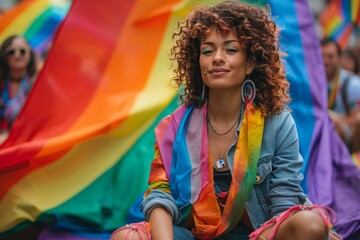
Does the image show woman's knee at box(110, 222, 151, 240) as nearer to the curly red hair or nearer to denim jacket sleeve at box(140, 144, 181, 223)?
denim jacket sleeve at box(140, 144, 181, 223)

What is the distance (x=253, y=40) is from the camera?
2.69 meters

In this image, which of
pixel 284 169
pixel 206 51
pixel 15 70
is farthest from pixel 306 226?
pixel 15 70

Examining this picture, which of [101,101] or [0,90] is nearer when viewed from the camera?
[101,101]

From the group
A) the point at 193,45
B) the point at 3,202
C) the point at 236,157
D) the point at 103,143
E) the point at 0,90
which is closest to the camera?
the point at 236,157

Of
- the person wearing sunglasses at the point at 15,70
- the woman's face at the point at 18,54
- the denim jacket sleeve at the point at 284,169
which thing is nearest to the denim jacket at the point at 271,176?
the denim jacket sleeve at the point at 284,169

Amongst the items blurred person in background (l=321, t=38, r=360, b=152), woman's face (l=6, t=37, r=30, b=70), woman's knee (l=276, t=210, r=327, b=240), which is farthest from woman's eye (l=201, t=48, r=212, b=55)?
woman's face (l=6, t=37, r=30, b=70)

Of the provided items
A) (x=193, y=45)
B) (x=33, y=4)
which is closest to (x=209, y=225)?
(x=193, y=45)

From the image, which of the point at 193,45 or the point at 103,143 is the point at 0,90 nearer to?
the point at 103,143

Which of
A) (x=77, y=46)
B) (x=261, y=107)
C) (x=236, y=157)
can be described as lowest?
(x=236, y=157)

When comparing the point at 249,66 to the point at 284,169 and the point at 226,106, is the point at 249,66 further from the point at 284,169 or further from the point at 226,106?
the point at 284,169

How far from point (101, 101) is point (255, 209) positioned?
199cm

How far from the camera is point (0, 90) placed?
222 inches

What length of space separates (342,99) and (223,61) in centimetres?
280

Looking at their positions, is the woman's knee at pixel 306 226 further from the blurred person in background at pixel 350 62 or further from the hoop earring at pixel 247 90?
the blurred person in background at pixel 350 62
